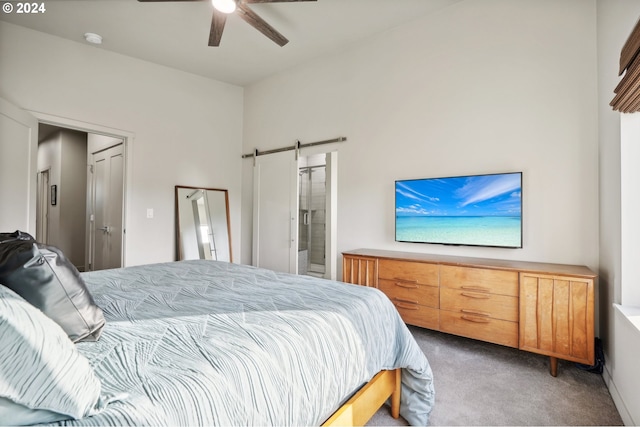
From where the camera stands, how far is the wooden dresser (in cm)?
205

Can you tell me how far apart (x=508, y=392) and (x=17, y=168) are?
4543 mm

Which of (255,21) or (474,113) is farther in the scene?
(474,113)

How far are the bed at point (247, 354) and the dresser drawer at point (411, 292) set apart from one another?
1042 millimetres

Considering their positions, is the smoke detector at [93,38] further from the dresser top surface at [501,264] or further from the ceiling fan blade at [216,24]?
the dresser top surface at [501,264]

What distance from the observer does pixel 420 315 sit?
2674mm

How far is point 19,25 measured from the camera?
3199 millimetres

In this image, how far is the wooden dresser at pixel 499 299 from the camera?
205 centimetres

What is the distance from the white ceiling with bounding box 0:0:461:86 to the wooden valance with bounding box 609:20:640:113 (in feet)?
6.51

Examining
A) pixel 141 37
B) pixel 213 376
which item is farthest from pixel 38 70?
pixel 213 376

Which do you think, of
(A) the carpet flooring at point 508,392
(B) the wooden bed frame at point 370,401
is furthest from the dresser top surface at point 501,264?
(B) the wooden bed frame at point 370,401

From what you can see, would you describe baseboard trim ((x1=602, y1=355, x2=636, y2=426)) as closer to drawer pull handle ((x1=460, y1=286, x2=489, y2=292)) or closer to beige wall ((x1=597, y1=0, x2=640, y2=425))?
beige wall ((x1=597, y1=0, x2=640, y2=425))

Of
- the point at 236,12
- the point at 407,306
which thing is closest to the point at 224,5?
the point at 236,12

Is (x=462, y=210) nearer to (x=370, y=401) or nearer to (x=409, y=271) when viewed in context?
(x=409, y=271)

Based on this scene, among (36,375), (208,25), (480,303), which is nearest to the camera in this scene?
(36,375)
